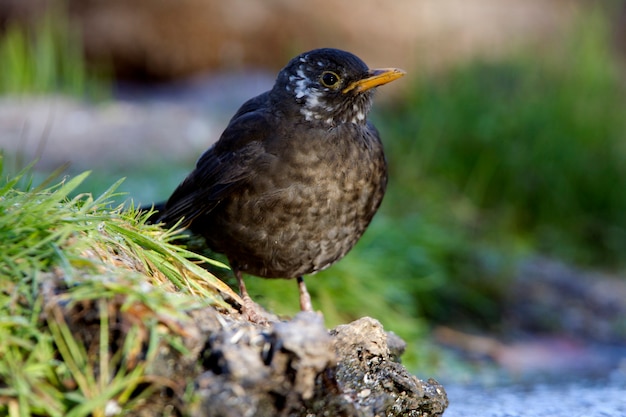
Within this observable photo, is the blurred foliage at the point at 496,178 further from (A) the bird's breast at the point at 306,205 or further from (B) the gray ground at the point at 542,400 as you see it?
(A) the bird's breast at the point at 306,205

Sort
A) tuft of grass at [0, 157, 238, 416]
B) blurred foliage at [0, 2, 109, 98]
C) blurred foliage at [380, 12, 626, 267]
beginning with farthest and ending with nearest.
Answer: blurred foliage at [0, 2, 109, 98] < blurred foliage at [380, 12, 626, 267] < tuft of grass at [0, 157, 238, 416]

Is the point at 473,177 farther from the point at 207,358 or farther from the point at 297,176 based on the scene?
the point at 207,358

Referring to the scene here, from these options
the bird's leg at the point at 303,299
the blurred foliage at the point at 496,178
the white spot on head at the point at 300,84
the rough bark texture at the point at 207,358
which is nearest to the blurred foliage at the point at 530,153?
the blurred foliage at the point at 496,178

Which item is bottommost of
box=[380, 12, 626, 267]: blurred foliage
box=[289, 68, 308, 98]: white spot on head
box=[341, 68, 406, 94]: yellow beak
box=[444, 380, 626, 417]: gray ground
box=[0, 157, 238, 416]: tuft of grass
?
box=[0, 157, 238, 416]: tuft of grass

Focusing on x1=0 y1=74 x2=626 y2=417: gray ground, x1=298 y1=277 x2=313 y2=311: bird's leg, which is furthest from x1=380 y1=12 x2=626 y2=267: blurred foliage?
x1=298 y1=277 x2=313 y2=311: bird's leg

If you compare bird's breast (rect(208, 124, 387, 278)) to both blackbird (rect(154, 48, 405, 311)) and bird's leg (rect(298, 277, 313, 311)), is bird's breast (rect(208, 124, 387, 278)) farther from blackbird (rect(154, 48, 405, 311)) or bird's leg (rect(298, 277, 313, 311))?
bird's leg (rect(298, 277, 313, 311))

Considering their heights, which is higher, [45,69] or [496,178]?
[496,178]

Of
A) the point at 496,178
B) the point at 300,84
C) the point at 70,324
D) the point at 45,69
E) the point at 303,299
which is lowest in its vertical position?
the point at 70,324

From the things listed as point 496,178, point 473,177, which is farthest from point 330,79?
point 496,178
